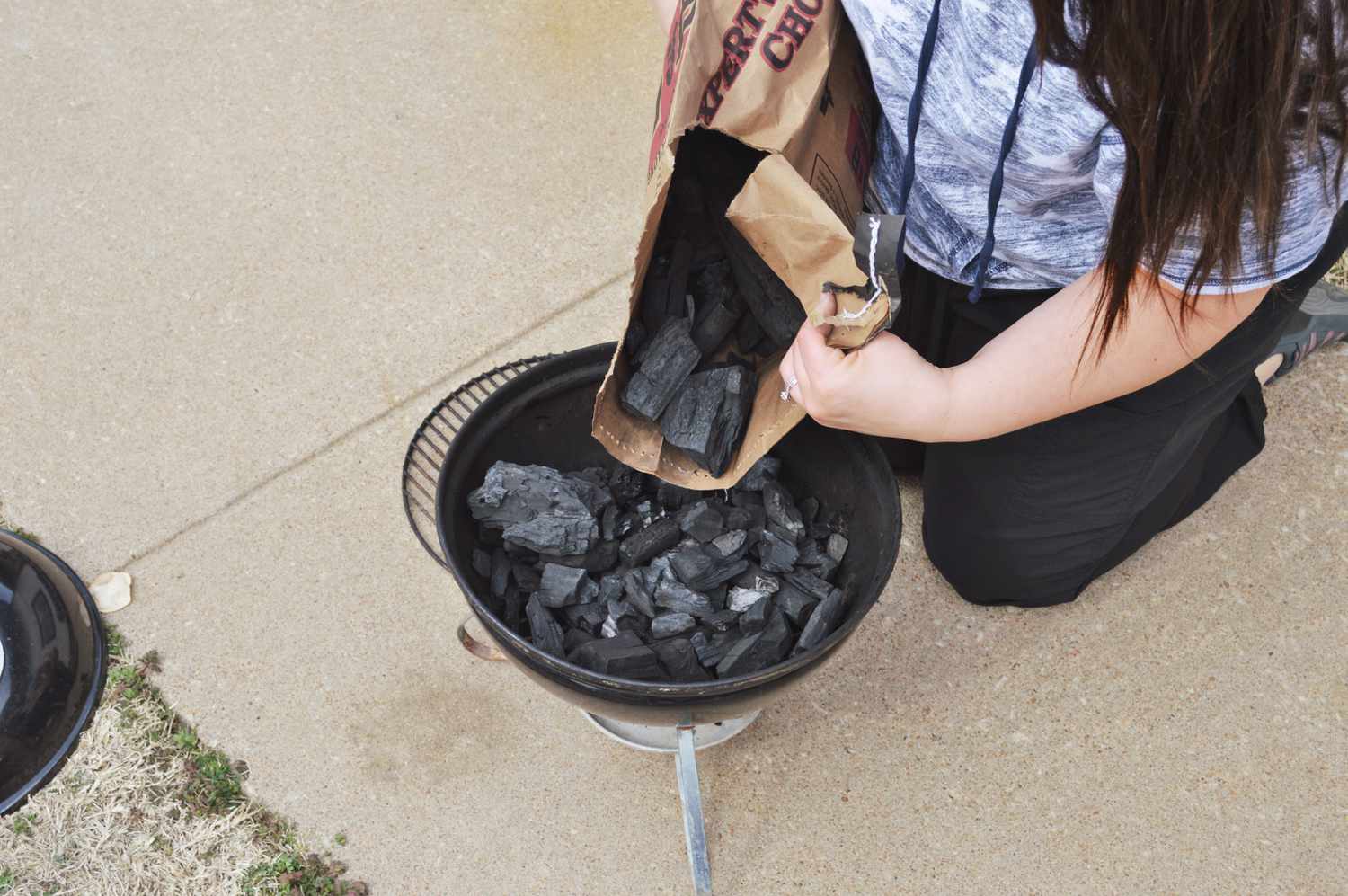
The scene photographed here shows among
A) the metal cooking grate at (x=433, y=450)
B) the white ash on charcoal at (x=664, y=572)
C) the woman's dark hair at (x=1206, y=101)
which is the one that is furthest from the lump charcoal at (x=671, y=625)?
the woman's dark hair at (x=1206, y=101)

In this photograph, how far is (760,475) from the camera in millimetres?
1787

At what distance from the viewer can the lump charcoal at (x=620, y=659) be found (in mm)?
1528

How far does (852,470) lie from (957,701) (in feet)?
1.92

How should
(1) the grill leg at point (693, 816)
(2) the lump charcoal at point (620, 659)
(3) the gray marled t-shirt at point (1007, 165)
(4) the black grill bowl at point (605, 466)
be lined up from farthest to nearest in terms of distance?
1. (1) the grill leg at point (693, 816)
2. (2) the lump charcoal at point (620, 659)
3. (4) the black grill bowl at point (605, 466)
4. (3) the gray marled t-shirt at point (1007, 165)

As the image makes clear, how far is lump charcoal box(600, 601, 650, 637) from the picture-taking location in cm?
167

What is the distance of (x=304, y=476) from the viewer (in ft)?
7.61

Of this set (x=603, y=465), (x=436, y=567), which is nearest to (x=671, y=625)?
(x=603, y=465)

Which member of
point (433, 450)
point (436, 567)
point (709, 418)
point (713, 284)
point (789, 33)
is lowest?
point (436, 567)

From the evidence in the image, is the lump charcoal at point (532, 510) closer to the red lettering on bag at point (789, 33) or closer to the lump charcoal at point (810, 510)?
the lump charcoal at point (810, 510)

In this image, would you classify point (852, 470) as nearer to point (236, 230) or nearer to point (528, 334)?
point (528, 334)

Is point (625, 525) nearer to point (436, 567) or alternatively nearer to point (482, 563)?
point (482, 563)

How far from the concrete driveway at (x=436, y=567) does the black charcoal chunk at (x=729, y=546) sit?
443mm

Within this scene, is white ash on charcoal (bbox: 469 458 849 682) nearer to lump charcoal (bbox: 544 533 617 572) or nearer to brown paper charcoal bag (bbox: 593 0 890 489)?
lump charcoal (bbox: 544 533 617 572)

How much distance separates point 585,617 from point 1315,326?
5.54 ft
